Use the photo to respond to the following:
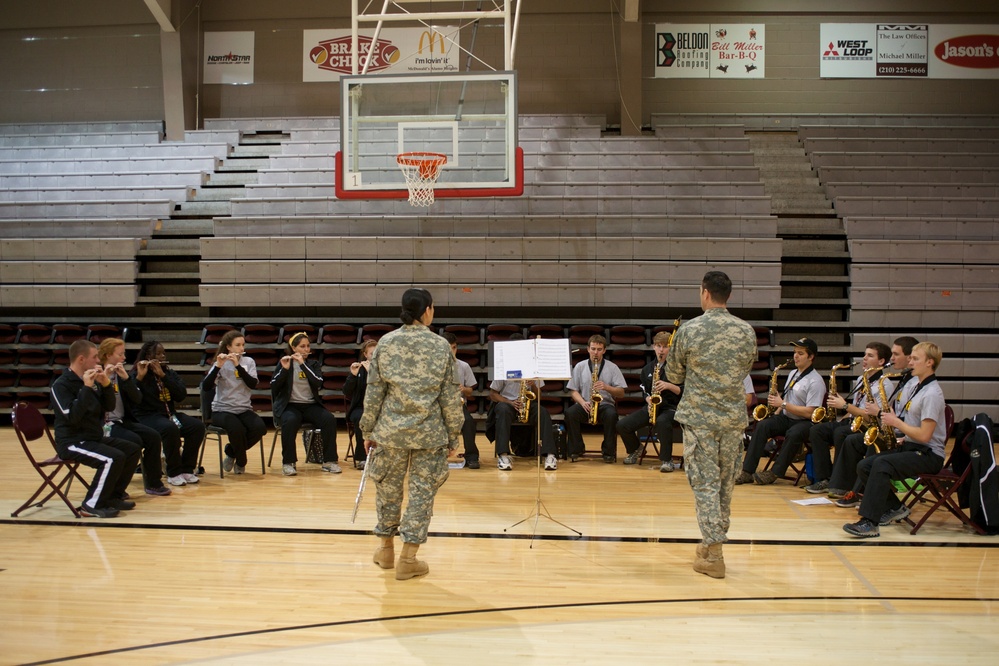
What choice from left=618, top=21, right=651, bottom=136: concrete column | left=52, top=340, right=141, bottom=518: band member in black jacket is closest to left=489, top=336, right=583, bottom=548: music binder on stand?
left=52, top=340, right=141, bottom=518: band member in black jacket

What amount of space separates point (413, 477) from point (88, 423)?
293 centimetres

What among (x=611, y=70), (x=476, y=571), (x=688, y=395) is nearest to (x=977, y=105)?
(x=611, y=70)

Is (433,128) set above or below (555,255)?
above

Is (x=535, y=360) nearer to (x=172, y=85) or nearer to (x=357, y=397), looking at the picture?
(x=357, y=397)

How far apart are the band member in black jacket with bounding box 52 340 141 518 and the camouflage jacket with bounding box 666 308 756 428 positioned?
4108 millimetres

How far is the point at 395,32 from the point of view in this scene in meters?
14.0

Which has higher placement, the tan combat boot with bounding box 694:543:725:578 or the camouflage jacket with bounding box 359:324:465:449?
the camouflage jacket with bounding box 359:324:465:449

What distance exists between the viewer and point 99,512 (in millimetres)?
5855

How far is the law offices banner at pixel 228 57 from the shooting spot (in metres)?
14.7

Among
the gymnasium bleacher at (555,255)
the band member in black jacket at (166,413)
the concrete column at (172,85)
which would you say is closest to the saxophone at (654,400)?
the gymnasium bleacher at (555,255)

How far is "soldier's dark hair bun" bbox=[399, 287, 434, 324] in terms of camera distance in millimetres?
4441

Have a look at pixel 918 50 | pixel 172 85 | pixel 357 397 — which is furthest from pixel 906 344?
pixel 172 85

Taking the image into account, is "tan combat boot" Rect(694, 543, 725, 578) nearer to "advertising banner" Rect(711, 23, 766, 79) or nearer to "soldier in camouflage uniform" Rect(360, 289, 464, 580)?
"soldier in camouflage uniform" Rect(360, 289, 464, 580)

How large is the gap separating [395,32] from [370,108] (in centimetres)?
583
